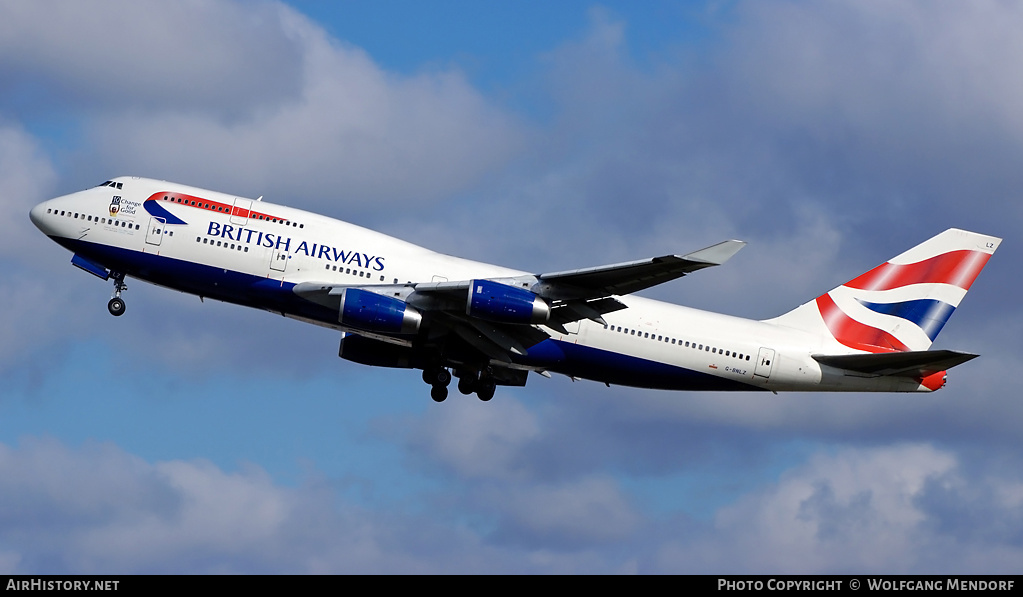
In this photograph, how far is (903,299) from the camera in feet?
146

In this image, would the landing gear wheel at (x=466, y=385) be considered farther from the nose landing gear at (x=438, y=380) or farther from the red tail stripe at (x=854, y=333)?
the red tail stripe at (x=854, y=333)

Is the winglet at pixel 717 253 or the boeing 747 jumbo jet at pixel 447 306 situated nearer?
the winglet at pixel 717 253

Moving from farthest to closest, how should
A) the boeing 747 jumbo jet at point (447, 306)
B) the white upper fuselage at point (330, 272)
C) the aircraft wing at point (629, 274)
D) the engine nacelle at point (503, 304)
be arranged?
the white upper fuselage at point (330, 272) < the boeing 747 jumbo jet at point (447, 306) < the engine nacelle at point (503, 304) < the aircraft wing at point (629, 274)

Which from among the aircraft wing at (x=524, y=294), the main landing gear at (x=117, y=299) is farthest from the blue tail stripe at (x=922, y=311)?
the main landing gear at (x=117, y=299)

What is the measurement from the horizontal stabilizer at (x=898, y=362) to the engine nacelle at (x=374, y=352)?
14503 mm

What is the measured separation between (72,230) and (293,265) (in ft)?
24.6

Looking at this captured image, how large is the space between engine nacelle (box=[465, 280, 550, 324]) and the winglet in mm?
5343

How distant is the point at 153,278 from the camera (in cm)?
3950

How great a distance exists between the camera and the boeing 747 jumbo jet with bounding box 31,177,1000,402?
125 feet

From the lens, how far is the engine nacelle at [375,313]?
37594 millimetres
